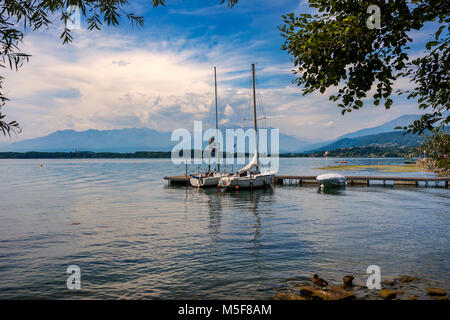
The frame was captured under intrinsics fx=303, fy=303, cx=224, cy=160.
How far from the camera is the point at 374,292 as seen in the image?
1150cm

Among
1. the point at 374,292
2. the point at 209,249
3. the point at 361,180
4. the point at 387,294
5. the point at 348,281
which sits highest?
the point at 387,294

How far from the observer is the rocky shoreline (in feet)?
34.9

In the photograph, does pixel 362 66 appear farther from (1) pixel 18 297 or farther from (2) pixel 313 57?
(1) pixel 18 297

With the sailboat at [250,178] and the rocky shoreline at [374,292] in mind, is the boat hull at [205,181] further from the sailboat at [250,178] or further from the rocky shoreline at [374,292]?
the rocky shoreline at [374,292]

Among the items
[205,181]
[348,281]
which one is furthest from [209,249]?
[205,181]

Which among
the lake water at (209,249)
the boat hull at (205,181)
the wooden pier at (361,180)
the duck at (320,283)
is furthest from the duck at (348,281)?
the wooden pier at (361,180)

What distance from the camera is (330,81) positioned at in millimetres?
8211

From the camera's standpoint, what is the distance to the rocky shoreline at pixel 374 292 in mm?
10624

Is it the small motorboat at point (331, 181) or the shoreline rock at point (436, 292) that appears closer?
the shoreline rock at point (436, 292)

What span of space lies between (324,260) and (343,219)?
13.5 metres

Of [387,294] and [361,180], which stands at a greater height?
[387,294]

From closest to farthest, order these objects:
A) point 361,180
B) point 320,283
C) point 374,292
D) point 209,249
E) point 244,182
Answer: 1. point 374,292
2. point 320,283
3. point 209,249
4. point 244,182
5. point 361,180

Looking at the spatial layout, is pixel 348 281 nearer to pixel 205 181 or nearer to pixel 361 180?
pixel 205 181

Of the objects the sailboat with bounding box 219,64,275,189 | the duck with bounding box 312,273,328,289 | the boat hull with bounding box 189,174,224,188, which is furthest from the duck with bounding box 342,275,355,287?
the boat hull with bounding box 189,174,224,188
